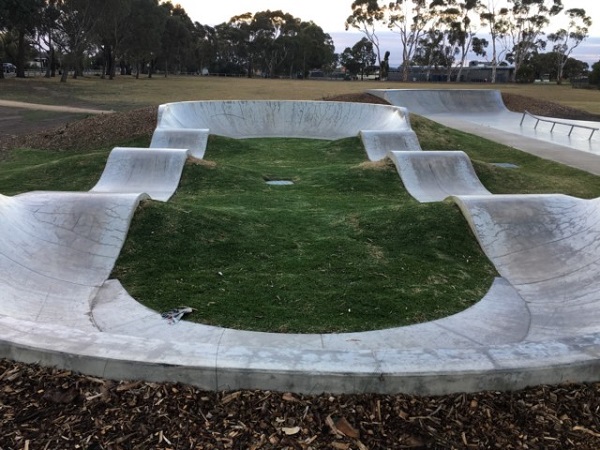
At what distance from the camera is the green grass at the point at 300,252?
504 cm

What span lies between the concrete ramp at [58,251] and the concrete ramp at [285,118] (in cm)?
1228

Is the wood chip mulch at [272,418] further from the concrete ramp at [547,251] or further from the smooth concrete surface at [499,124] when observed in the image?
the smooth concrete surface at [499,124]

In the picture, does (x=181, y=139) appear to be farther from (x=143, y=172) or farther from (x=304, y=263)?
(x=304, y=263)

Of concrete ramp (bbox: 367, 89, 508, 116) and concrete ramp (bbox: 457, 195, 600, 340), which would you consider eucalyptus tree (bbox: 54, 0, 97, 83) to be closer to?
concrete ramp (bbox: 367, 89, 508, 116)

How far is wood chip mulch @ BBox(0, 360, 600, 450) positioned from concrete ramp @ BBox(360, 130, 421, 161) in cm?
1264

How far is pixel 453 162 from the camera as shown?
1184 centimetres

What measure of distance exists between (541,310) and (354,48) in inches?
4101

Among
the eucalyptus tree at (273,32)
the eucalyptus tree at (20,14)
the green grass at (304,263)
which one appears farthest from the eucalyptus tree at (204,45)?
the green grass at (304,263)

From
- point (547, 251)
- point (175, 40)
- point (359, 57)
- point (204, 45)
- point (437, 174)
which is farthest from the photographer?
point (359, 57)

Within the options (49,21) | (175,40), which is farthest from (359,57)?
(49,21)

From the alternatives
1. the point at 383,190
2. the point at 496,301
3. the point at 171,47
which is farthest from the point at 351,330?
the point at 171,47

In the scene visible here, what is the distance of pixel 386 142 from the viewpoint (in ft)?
52.1

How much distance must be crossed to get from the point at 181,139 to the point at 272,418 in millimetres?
13489

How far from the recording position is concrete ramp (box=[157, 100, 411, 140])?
63.4 feet
